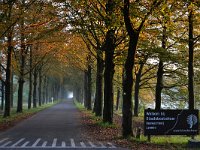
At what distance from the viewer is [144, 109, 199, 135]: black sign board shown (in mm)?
17500

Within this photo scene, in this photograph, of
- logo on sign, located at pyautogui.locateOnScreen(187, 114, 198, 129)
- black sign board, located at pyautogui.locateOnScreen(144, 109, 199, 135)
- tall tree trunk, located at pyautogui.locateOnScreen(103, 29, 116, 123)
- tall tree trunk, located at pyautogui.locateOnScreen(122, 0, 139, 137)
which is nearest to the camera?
black sign board, located at pyautogui.locateOnScreen(144, 109, 199, 135)

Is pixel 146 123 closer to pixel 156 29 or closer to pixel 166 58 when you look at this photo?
pixel 156 29

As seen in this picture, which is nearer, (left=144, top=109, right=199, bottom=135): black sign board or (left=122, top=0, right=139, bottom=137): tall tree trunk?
(left=144, top=109, right=199, bottom=135): black sign board

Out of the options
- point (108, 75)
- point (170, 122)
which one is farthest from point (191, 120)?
point (108, 75)

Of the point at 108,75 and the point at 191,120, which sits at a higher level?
the point at 108,75

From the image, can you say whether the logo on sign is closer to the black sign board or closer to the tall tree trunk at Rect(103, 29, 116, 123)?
the black sign board

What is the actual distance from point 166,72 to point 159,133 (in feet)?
61.9

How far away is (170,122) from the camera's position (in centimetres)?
1759

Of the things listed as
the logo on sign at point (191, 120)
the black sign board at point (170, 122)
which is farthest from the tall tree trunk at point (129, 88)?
the logo on sign at point (191, 120)

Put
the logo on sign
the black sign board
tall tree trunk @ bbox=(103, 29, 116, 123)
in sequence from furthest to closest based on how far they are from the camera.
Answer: tall tree trunk @ bbox=(103, 29, 116, 123) < the logo on sign < the black sign board

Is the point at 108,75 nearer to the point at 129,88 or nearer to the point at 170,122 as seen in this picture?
the point at 129,88

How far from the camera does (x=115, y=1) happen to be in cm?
1756

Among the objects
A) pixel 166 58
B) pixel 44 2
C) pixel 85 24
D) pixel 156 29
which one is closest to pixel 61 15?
pixel 44 2

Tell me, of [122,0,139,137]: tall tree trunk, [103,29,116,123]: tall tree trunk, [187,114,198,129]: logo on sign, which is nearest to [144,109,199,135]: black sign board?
[187,114,198,129]: logo on sign
